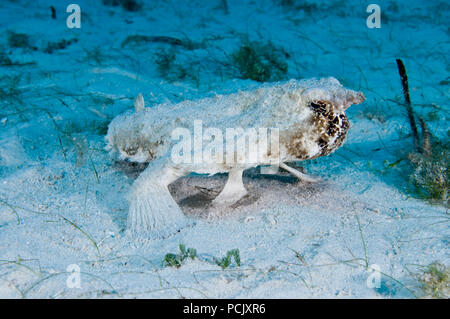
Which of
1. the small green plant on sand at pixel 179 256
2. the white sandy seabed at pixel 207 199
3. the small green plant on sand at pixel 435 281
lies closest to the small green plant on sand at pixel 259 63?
the white sandy seabed at pixel 207 199

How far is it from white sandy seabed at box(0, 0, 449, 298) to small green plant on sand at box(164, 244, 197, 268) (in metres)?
0.04

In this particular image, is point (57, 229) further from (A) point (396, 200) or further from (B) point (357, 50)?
(B) point (357, 50)

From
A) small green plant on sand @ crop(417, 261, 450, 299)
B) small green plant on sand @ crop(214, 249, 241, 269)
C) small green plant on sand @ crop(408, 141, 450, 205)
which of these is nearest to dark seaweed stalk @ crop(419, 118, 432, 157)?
small green plant on sand @ crop(408, 141, 450, 205)

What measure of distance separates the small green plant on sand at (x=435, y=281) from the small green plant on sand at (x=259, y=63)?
4.74 meters

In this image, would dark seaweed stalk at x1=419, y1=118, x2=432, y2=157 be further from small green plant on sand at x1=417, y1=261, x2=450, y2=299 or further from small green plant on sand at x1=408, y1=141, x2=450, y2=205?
small green plant on sand at x1=417, y1=261, x2=450, y2=299

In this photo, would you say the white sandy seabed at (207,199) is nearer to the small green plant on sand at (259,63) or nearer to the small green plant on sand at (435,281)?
the small green plant on sand at (435,281)

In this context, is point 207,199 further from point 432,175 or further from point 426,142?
point 426,142

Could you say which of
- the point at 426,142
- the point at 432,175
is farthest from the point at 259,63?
the point at 432,175

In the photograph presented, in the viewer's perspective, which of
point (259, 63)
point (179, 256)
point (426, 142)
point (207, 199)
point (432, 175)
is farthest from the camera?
point (259, 63)

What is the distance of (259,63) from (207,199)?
404cm

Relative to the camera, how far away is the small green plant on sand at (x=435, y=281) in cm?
202

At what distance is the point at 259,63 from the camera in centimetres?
662

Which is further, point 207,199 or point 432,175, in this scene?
point 207,199
